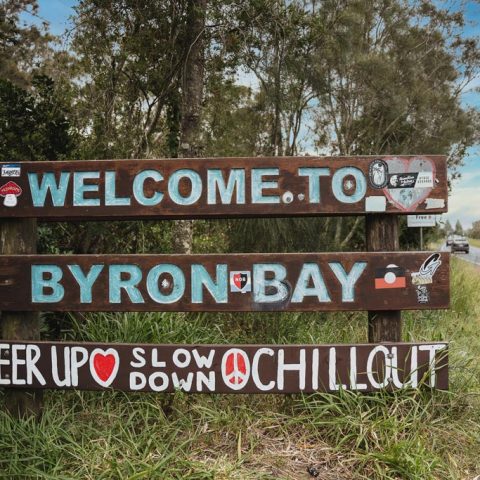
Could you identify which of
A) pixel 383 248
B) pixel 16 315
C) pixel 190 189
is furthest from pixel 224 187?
pixel 16 315

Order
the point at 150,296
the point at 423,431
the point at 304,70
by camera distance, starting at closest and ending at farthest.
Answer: the point at 423,431, the point at 150,296, the point at 304,70

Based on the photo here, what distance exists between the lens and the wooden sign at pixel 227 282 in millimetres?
2975

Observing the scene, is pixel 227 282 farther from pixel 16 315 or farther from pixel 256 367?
pixel 16 315

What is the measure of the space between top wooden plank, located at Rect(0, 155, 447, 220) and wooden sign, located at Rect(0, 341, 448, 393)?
0.84m

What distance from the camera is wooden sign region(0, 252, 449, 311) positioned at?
2.97m

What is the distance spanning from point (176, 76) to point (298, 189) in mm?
5912

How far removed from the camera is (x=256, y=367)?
9.66 ft

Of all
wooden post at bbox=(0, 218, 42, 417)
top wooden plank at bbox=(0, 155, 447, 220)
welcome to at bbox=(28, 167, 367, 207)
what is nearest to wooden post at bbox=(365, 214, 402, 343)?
top wooden plank at bbox=(0, 155, 447, 220)

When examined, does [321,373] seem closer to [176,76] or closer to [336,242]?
[336,242]

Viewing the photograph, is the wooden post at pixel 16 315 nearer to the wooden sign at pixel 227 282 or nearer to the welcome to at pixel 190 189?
the wooden sign at pixel 227 282

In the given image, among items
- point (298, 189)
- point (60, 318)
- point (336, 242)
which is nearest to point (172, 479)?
point (298, 189)

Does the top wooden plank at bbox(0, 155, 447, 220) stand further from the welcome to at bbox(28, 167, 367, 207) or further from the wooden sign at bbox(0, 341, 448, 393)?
the wooden sign at bbox(0, 341, 448, 393)

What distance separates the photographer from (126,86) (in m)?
8.12

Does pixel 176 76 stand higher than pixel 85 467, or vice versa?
pixel 176 76
